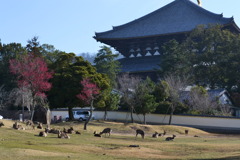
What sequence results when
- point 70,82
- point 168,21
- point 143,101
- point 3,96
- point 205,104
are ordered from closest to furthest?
point 70,82, point 143,101, point 205,104, point 3,96, point 168,21

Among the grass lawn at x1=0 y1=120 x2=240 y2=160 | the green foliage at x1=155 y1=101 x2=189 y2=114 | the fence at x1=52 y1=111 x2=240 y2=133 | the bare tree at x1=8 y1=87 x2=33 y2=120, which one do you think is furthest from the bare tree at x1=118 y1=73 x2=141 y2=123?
the grass lawn at x1=0 y1=120 x2=240 y2=160

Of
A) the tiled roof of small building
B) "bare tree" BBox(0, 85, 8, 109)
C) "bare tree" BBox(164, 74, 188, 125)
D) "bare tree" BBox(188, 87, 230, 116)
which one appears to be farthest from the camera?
the tiled roof of small building

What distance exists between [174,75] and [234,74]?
26.5 ft

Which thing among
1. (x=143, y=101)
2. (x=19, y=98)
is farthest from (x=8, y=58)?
(x=143, y=101)

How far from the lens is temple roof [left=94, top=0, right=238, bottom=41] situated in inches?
2680

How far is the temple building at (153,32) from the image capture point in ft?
220

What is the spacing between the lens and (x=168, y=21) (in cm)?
7356

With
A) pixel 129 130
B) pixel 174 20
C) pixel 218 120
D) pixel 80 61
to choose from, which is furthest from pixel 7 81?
pixel 174 20

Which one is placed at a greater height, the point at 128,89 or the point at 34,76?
the point at 128,89

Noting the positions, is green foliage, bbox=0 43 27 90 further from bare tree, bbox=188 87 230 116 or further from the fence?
bare tree, bbox=188 87 230 116

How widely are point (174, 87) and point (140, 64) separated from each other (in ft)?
70.5

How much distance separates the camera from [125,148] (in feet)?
72.6

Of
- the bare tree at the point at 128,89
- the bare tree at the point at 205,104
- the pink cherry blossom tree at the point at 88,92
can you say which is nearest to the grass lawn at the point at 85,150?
the pink cherry blossom tree at the point at 88,92

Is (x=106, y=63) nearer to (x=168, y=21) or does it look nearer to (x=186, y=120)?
(x=186, y=120)
